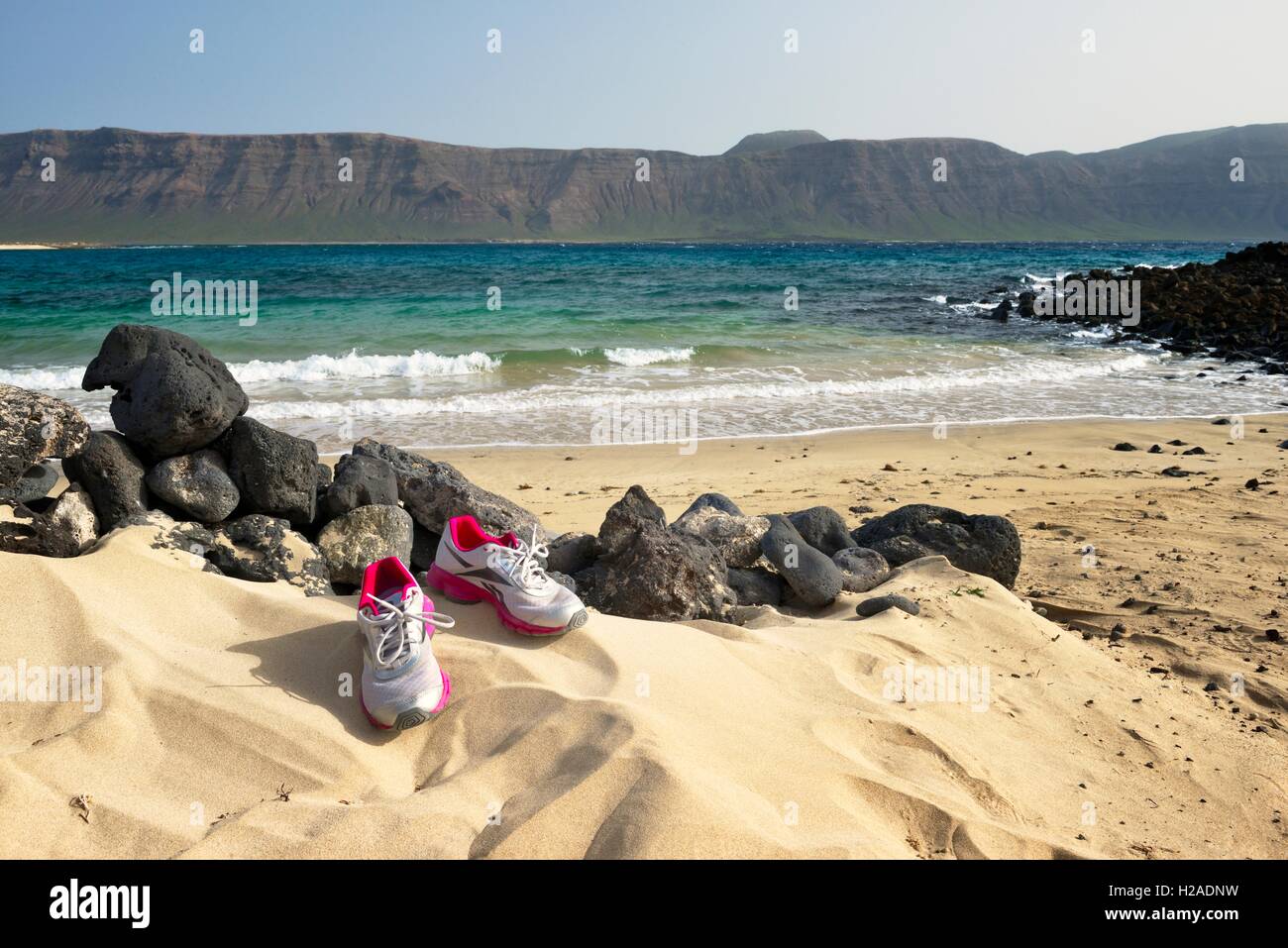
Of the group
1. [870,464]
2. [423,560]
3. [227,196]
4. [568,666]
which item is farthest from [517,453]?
[227,196]

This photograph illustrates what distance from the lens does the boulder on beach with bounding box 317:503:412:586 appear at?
401cm

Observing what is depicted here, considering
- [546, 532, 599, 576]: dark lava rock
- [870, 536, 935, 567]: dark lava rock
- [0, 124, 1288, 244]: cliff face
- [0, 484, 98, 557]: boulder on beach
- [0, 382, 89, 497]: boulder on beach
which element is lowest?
[870, 536, 935, 567]: dark lava rock

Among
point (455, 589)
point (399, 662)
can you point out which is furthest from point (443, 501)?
point (399, 662)

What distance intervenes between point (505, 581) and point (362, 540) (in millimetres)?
1246

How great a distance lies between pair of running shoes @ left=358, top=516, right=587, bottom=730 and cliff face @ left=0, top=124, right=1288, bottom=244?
154 metres

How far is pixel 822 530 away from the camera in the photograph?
5180 millimetres

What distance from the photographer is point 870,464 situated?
836cm

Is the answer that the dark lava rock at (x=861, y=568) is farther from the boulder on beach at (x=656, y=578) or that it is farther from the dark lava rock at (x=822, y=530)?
the boulder on beach at (x=656, y=578)

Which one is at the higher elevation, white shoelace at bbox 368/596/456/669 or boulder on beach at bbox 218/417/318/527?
boulder on beach at bbox 218/417/318/527

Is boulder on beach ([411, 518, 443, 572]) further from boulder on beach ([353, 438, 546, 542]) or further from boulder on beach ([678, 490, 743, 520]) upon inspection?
boulder on beach ([678, 490, 743, 520])

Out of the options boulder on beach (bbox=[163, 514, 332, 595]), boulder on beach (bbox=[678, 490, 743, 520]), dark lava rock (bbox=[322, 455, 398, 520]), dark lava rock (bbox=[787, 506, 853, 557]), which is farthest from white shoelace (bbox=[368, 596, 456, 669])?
dark lava rock (bbox=[787, 506, 853, 557])
